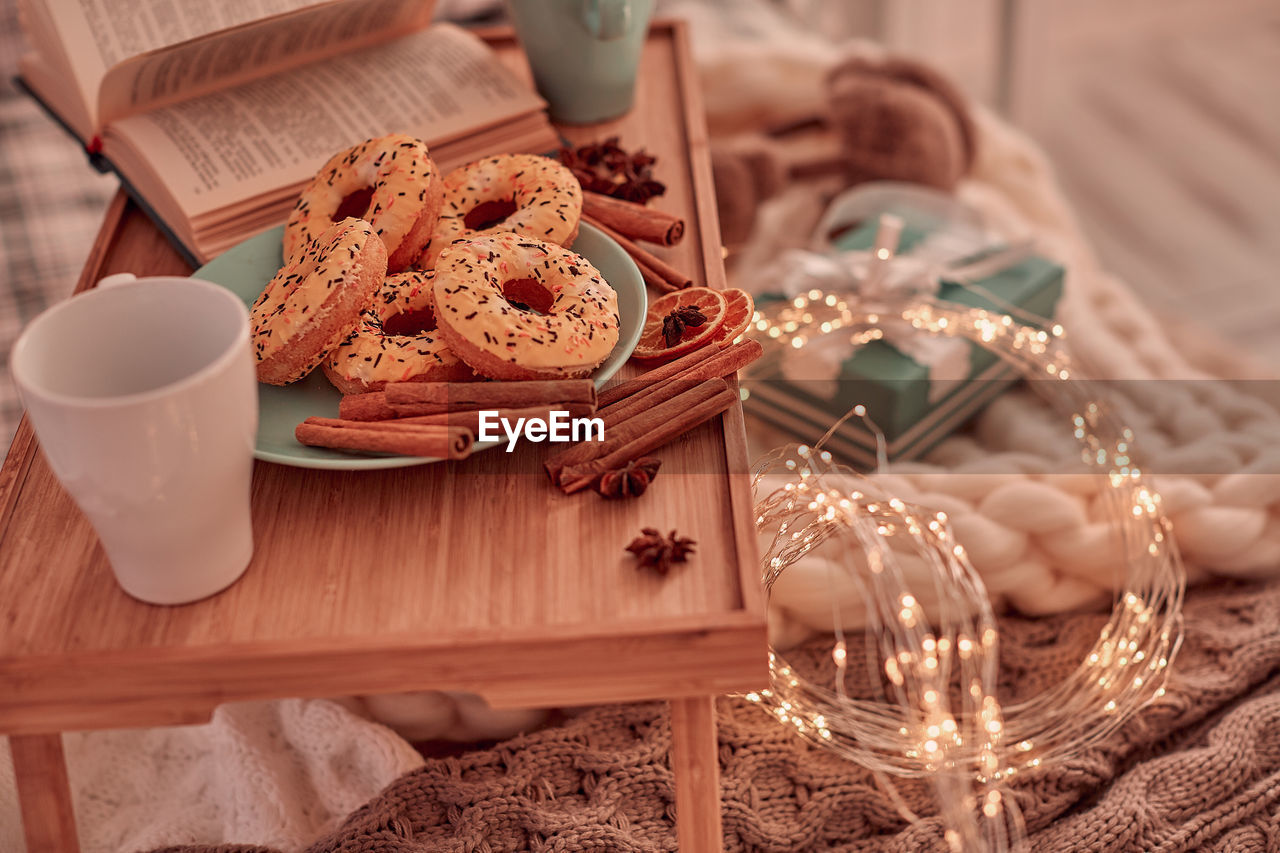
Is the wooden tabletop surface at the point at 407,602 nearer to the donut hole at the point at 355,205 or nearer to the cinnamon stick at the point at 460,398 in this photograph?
the cinnamon stick at the point at 460,398

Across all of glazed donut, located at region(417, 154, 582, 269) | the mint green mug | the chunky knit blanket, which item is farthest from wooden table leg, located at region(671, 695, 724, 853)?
the mint green mug

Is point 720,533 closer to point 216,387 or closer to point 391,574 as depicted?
point 391,574

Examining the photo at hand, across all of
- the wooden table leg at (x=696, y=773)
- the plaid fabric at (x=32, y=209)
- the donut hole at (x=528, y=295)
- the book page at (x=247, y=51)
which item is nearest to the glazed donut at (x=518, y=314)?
the donut hole at (x=528, y=295)

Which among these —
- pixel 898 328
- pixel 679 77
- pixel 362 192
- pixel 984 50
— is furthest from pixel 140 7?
pixel 984 50

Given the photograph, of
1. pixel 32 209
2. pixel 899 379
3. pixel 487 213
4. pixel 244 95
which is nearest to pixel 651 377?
pixel 487 213

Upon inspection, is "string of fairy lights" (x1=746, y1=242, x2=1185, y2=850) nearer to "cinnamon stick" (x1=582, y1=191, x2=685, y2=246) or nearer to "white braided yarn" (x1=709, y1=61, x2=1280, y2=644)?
"white braided yarn" (x1=709, y1=61, x2=1280, y2=644)
